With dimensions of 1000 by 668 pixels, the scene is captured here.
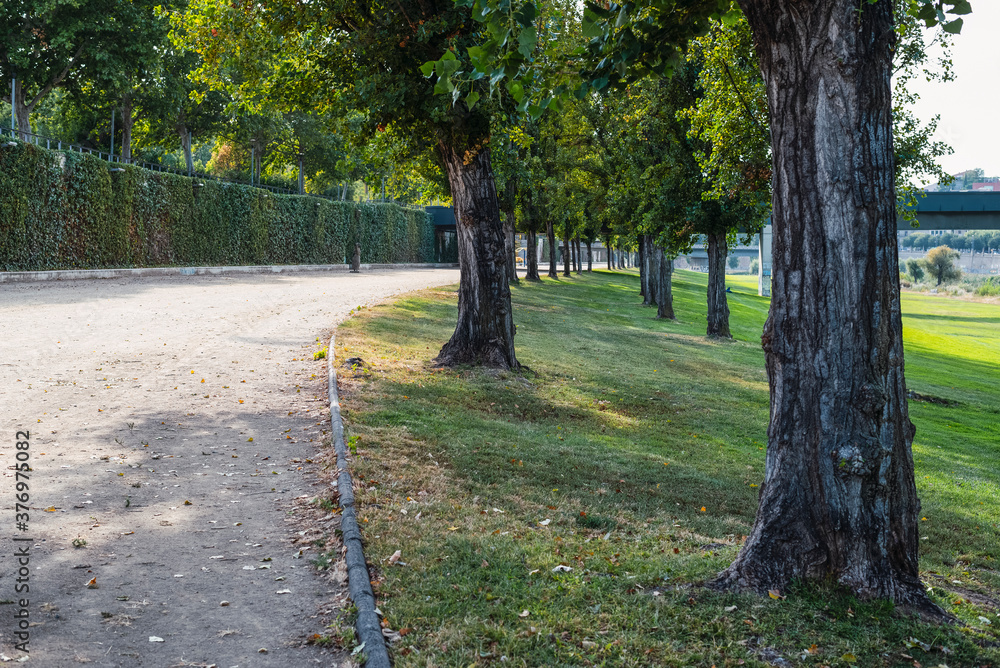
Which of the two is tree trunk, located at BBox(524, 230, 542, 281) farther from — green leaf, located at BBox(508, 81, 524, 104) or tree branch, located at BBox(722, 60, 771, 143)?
green leaf, located at BBox(508, 81, 524, 104)

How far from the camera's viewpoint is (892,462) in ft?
13.3

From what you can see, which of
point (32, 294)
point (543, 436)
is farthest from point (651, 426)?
point (32, 294)

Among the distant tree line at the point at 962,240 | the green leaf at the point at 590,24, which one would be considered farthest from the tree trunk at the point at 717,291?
the distant tree line at the point at 962,240

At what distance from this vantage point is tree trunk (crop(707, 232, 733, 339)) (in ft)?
72.0

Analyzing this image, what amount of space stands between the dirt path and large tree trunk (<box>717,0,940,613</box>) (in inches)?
106

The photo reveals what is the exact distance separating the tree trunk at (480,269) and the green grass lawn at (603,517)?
1.66ft

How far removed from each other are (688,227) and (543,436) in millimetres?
14077

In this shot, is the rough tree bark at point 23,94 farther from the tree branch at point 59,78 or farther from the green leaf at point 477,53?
the green leaf at point 477,53

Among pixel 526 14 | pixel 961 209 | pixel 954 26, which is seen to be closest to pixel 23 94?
pixel 526 14

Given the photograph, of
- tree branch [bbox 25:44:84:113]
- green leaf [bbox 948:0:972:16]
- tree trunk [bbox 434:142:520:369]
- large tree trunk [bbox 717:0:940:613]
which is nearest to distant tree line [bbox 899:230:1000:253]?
tree branch [bbox 25:44:84:113]

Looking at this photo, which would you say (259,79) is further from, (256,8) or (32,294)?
(32,294)

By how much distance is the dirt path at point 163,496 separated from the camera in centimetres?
373

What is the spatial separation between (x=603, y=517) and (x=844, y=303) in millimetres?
2719

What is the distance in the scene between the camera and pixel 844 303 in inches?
159
